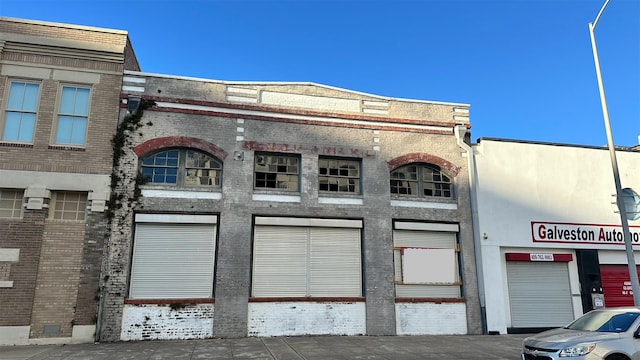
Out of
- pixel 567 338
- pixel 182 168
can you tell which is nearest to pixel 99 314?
pixel 182 168

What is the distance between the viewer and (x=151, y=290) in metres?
13.8

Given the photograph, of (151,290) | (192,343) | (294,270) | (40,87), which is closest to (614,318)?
(294,270)

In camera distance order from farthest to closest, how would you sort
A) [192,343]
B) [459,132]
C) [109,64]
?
[459,132] → [109,64] → [192,343]

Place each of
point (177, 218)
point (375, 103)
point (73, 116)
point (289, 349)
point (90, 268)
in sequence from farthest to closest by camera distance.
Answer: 1. point (375, 103)
2. point (73, 116)
3. point (177, 218)
4. point (90, 268)
5. point (289, 349)

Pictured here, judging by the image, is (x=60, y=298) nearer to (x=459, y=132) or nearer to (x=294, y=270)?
(x=294, y=270)

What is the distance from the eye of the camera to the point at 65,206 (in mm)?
13703

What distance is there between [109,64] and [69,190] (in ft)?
14.3

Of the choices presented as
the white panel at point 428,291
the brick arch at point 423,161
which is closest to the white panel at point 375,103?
the brick arch at point 423,161

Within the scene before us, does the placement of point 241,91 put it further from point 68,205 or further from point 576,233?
point 576,233

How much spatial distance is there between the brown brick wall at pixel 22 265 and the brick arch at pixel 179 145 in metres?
3.43

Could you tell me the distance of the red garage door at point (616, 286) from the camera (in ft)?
56.0

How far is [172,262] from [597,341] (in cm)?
1146

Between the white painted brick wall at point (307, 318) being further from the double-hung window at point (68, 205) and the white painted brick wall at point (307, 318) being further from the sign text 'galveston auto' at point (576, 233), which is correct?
the sign text 'galveston auto' at point (576, 233)

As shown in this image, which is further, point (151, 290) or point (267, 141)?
point (267, 141)
